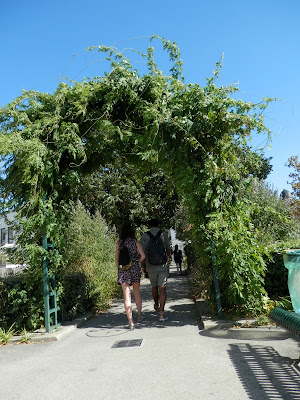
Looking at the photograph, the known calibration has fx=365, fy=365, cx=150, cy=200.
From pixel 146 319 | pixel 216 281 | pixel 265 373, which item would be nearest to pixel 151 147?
pixel 216 281

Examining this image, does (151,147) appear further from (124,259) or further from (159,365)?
(159,365)

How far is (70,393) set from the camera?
390cm

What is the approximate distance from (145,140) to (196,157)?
1.04 meters

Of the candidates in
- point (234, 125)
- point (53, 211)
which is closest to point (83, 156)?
point (53, 211)

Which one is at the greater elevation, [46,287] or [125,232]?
[125,232]

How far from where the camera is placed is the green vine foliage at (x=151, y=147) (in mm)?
6535

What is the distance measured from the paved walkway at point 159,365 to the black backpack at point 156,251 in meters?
1.29

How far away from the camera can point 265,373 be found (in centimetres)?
393

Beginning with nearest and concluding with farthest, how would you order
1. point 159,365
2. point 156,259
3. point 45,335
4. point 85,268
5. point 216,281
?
point 159,365, point 45,335, point 216,281, point 156,259, point 85,268

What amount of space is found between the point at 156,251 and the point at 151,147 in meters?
2.18

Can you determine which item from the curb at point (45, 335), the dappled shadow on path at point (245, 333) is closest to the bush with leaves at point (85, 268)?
the curb at point (45, 335)

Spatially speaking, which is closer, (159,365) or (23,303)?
(159,365)

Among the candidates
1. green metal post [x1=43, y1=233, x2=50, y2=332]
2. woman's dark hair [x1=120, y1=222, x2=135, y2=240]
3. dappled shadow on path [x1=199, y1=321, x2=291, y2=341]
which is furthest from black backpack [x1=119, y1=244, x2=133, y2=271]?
dappled shadow on path [x1=199, y1=321, x2=291, y2=341]

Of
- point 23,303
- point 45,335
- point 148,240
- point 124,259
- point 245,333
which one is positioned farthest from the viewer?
point 148,240
